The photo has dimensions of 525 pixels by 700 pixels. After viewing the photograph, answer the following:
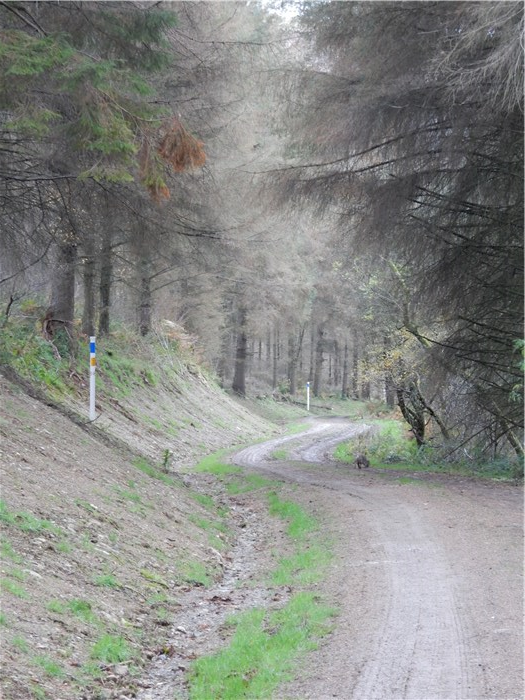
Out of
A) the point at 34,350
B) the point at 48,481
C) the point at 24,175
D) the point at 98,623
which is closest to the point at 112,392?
the point at 34,350

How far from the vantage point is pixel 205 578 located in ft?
28.0

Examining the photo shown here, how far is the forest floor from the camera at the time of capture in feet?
16.6

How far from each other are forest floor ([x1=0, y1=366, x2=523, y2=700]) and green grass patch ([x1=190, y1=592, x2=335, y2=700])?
0.47 ft

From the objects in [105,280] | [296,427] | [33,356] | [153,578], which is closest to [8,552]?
[153,578]

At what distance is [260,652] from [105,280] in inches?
689

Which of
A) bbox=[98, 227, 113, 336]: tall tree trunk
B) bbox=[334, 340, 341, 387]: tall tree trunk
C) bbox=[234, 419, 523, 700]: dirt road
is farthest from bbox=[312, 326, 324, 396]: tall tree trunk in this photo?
bbox=[234, 419, 523, 700]: dirt road

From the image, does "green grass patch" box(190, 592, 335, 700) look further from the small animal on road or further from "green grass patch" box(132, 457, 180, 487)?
the small animal on road

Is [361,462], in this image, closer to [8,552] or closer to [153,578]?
[153,578]

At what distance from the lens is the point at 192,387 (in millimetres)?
29719

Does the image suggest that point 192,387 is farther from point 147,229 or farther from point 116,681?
point 116,681

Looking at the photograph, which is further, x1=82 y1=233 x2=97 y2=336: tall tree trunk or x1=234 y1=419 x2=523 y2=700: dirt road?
x1=82 y1=233 x2=97 y2=336: tall tree trunk

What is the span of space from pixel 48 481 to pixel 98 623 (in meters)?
3.06

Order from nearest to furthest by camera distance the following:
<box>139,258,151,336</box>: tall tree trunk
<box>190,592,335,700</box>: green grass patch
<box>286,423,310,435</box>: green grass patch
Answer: <box>190,592,335,700</box>: green grass patch < <box>139,258,151,336</box>: tall tree trunk < <box>286,423,310,435</box>: green grass patch

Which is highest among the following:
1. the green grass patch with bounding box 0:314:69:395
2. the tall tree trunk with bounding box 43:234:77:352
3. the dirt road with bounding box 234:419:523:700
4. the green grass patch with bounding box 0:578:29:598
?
the tall tree trunk with bounding box 43:234:77:352
